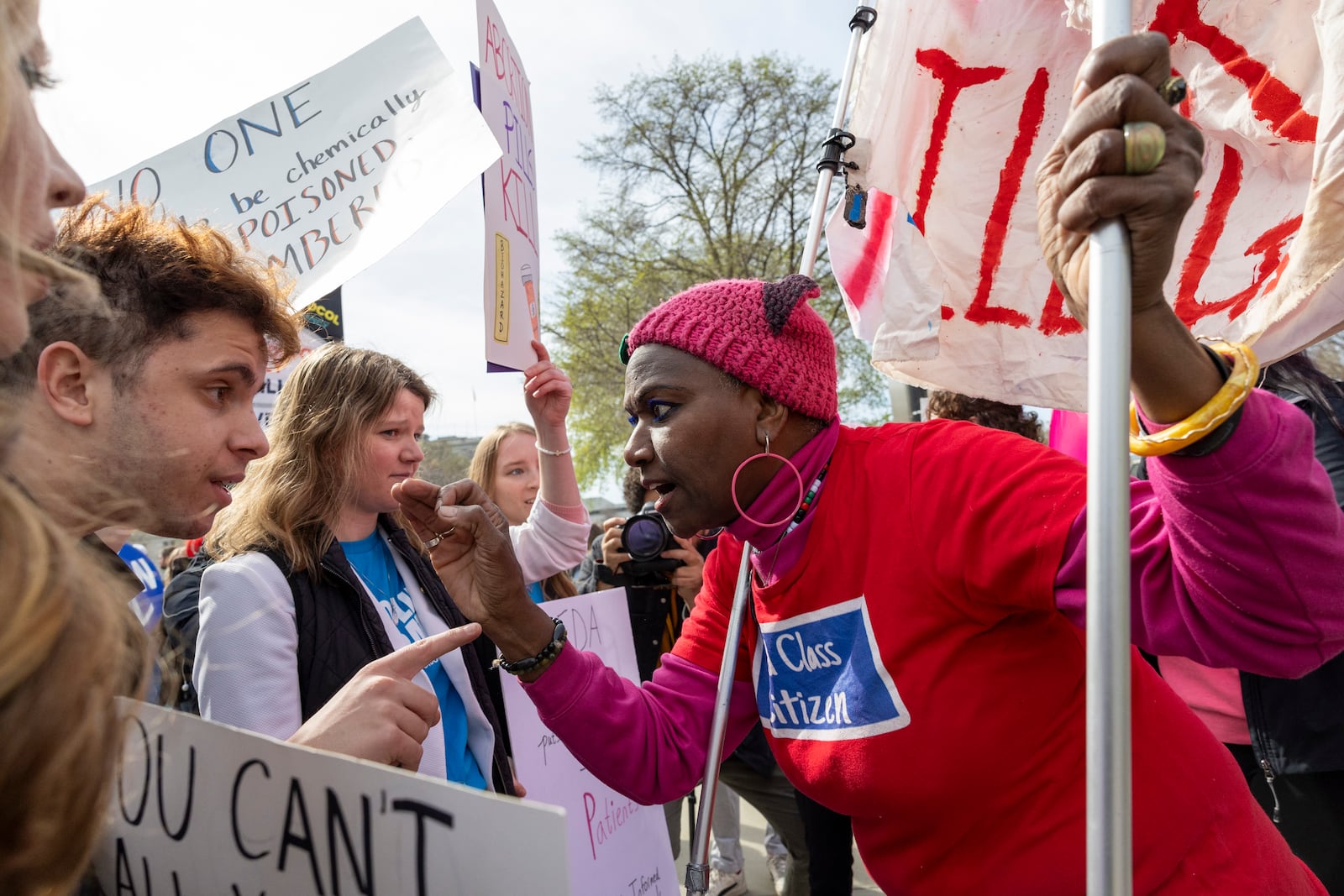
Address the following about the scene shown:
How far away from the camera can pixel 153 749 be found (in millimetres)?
1059

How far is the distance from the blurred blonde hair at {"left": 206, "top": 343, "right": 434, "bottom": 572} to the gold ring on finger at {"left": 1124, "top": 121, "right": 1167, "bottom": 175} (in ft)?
5.66

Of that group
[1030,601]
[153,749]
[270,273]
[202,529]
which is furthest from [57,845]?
[270,273]

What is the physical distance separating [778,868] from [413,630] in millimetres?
3200

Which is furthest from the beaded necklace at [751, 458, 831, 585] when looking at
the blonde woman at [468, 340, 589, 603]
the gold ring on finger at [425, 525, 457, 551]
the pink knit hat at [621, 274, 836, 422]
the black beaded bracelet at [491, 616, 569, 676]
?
the blonde woman at [468, 340, 589, 603]

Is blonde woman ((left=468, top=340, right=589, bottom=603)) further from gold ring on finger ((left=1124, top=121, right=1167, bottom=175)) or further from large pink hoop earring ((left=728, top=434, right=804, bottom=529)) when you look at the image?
gold ring on finger ((left=1124, top=121, right=1167, bottom=175))

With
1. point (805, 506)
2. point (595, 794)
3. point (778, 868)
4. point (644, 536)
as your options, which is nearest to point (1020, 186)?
point (805, 506)

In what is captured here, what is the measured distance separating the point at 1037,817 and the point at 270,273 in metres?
1.76

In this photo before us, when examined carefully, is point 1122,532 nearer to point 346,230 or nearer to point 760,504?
point 760,504

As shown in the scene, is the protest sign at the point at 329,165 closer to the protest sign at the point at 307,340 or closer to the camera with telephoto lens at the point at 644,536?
the protest sign at the point at 307,340

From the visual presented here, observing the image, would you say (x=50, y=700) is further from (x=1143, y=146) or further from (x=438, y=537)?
(x=438, y=537)

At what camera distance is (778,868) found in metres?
4.46

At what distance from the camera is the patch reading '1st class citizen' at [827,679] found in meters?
1.41

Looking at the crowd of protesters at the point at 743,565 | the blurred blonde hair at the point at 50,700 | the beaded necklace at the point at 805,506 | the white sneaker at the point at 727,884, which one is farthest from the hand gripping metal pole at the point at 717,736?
the white sneaker at the point at 727,884

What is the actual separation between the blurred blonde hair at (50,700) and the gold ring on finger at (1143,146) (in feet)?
3.28
